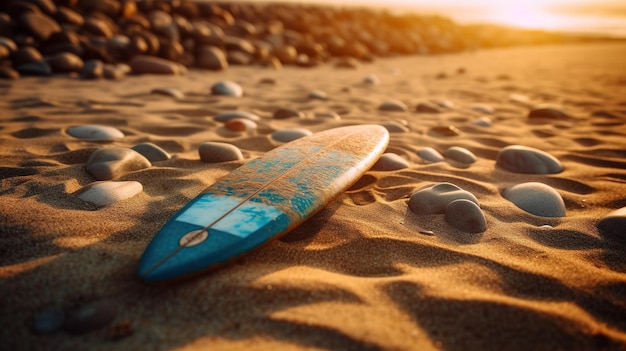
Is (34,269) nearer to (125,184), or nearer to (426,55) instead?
(125,184)

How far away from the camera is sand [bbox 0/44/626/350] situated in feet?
3.61

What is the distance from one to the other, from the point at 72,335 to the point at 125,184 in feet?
3.08

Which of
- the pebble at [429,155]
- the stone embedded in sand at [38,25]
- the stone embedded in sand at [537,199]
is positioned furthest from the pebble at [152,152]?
the stone embedded in sand at [38,25]

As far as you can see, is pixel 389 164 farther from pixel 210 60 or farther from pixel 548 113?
pixel 210 60

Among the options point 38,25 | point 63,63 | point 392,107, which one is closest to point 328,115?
point 392,107

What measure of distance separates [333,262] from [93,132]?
2.00 meters

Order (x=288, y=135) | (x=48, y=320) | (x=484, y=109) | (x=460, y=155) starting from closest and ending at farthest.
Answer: (x=48, y=320) < (x=460, y=155) < (x=288, y=135) < (x=484, y=109)

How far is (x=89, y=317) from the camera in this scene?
1.07 metres

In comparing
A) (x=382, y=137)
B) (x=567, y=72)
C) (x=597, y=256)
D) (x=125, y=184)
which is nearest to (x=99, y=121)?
(x=125, y=184)

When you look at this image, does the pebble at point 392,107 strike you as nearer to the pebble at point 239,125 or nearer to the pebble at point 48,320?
the pebble at point 239,125

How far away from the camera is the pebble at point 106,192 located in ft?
5.67

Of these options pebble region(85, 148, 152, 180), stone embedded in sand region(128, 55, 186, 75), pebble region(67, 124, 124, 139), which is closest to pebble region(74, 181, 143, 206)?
pebble region(85, 148, 152, 180)

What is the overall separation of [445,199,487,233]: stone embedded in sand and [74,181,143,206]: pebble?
1.44 m

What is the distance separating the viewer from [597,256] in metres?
1.53
